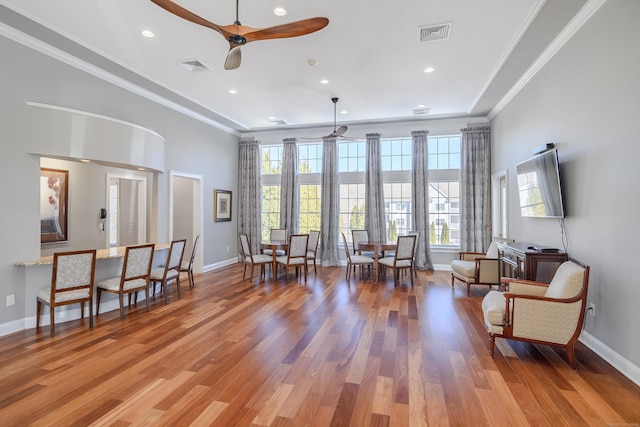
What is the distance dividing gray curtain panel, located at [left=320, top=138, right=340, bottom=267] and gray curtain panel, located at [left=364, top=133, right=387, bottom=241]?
789 millimetres

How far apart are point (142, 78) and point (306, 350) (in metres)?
4.85

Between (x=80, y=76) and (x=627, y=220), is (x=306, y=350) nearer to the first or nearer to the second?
(x=627, y=220)

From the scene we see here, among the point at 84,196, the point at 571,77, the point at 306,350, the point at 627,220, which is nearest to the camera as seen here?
the point at 627,220

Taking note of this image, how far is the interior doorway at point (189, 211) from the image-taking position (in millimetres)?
6824

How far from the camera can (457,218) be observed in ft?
23.6

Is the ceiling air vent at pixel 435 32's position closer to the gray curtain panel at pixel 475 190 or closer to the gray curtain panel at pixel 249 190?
the gray curtain panel at pixel 475 190

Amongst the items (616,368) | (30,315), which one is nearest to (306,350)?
(616,368)

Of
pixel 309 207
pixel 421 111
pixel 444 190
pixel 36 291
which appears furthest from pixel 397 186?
pixel 36 291

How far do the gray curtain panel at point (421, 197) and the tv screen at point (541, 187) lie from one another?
97.8 inches

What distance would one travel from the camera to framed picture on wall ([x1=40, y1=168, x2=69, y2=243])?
4.82 meters

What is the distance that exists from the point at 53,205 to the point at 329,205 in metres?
5.37

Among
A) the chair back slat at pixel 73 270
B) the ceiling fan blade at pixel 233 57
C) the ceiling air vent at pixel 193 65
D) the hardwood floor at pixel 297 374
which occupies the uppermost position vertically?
the ceiling air vent at pixel 193 65

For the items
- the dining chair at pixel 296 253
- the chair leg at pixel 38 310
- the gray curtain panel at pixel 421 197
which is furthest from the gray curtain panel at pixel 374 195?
the chair leg at pixel 38 310

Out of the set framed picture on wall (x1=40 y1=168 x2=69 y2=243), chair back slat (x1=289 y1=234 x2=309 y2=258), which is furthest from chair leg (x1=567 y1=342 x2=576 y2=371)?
framed picture on wall (x1=40 y1=168 x2=69 y2=243)
